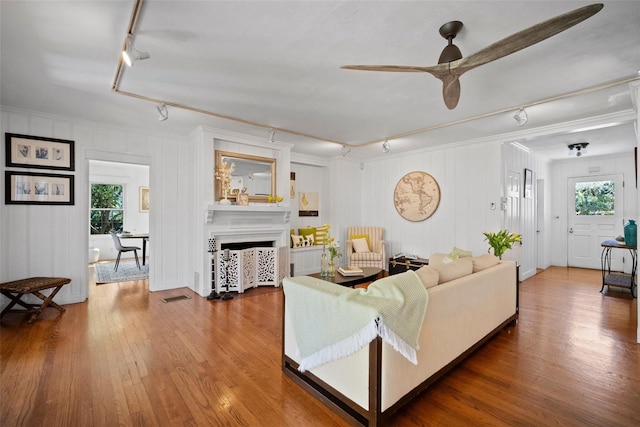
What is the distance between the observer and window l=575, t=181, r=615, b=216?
6223mm

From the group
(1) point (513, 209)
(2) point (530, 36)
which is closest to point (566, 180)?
(1) point (513, 209)

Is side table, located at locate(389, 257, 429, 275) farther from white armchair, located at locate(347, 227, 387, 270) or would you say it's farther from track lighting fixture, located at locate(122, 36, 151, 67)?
track lighting fixture, located at locate(122, 36, 151, 67)

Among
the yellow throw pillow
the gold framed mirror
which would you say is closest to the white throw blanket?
the gold framed mirror

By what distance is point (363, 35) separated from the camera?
7.07 ft

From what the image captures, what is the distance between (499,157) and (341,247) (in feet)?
11.6

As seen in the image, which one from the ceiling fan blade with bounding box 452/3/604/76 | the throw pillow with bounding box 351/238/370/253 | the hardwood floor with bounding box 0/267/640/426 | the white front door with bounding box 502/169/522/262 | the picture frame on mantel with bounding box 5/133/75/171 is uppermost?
the ceiling fan blade with bounding box 452/3/604/76

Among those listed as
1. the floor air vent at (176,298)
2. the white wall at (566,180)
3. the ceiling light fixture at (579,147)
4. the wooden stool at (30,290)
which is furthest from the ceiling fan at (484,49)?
the white wall at (566,180)

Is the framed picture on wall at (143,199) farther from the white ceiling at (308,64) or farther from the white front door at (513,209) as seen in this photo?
the white front door at (513,209)

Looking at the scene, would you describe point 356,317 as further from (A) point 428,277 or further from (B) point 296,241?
(B) point 296,241

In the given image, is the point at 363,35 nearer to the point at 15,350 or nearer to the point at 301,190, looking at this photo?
the point at 15,350

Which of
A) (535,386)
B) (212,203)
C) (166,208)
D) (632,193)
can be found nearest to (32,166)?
(166,208)

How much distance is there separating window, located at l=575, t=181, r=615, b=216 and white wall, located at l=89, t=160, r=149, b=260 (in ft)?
34.6

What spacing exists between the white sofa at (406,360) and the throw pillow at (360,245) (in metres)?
3.51

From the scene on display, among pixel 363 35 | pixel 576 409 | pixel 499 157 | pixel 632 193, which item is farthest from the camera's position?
pixel 632 193
